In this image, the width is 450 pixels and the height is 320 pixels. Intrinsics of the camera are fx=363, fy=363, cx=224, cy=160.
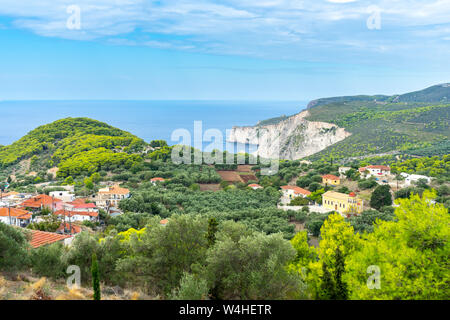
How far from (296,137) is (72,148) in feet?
196

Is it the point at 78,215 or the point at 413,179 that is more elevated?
the point at 413,179

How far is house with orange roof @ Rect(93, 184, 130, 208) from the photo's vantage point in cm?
2908

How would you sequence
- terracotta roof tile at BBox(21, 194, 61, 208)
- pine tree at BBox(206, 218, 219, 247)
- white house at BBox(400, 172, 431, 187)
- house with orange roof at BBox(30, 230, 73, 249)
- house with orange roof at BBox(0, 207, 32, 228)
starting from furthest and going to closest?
1. white house at BBox(400, 172, 431, 187)
2. terracotta roof tile at BBox(21, 194, 61, 208)
3. house with orange roof at BBox(0, 207, 32, 228)
4. house with orange roof at BBox(30, 230, 73, 249)
5. pine tree at BBox(206, 218, 219, 247)

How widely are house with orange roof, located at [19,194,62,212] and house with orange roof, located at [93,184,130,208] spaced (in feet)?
10.9

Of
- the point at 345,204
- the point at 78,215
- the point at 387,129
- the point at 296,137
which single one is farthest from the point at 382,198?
the point at 296,137

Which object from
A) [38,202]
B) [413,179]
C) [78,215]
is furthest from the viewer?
[413,179]

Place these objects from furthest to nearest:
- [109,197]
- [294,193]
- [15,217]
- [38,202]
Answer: [294,193]
[109,197]
[38,202]
[15,217]

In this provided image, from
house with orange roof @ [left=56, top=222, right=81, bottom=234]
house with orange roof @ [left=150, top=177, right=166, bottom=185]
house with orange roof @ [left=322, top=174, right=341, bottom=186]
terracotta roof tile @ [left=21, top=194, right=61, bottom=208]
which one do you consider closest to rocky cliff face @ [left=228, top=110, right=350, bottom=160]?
house with orange roof @ [left=322, top=174, right=341, bottom=186]

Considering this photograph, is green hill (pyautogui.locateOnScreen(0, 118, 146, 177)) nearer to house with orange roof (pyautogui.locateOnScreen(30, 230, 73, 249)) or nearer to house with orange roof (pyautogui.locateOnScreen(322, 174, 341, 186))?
house with orange roof (pyautogui.locateOnScreen(322, 174, 341, 186))

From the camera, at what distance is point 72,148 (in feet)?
178

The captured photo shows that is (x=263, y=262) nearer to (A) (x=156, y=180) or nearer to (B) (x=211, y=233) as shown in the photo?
(B) (x=211, y=233)
